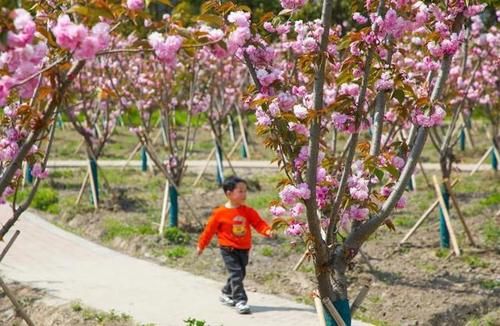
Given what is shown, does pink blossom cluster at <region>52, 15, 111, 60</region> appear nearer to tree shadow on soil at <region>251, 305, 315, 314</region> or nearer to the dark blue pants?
the dark blue pants

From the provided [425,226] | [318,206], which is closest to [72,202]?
[425,226]

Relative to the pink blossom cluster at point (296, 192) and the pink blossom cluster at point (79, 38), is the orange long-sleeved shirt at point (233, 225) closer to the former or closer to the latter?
the pink blossom cluster at point (296, 192)

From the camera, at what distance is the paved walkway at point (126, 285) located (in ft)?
24.6

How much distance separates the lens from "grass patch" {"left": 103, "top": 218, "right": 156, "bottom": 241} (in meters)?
10.8

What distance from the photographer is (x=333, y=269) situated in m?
5.26

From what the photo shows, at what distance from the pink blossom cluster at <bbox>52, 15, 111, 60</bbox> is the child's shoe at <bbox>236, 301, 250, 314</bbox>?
15.0 feet

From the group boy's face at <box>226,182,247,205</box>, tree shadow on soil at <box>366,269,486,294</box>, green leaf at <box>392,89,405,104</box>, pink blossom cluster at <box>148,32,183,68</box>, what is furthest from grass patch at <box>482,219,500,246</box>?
pink blossom cluster at <box>148,32,183,68</box>

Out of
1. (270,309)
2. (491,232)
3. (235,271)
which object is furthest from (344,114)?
(491,232)

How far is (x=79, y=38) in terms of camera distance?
3.24 meters

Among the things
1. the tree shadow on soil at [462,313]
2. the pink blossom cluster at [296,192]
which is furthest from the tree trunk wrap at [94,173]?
the pink blossom cluster at [296,192]

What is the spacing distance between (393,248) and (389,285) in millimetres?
1485

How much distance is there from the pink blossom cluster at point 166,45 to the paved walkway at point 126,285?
396cm

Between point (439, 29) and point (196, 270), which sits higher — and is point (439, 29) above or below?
above

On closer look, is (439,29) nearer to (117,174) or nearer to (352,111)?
(352,111)
